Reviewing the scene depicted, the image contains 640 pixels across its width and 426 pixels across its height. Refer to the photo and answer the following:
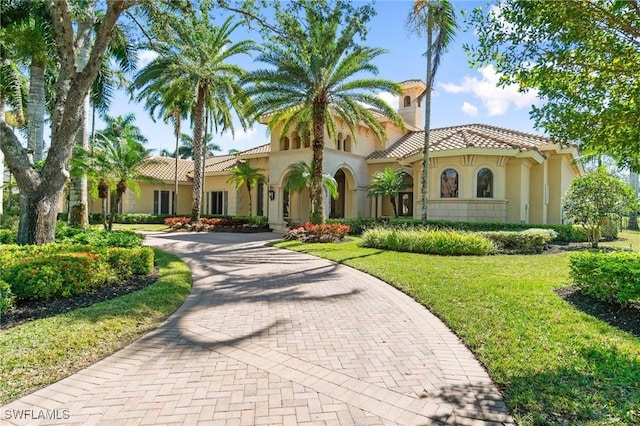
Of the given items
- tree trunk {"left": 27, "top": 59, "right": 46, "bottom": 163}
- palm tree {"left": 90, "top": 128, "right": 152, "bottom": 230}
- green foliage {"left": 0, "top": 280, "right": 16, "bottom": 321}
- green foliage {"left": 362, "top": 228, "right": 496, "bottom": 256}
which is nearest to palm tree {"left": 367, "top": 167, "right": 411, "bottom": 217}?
green foliage {"left": 362, "top": 228, "right": 496, "bottom": 256}

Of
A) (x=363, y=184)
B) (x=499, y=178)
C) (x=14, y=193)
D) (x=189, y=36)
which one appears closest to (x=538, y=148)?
(x=499, y=178)

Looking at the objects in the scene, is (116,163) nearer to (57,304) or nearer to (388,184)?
(57,304)

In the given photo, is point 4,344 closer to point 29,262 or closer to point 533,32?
point 29,262

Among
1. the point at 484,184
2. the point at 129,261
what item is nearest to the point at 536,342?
the point at 129,261

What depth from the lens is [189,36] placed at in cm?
1217

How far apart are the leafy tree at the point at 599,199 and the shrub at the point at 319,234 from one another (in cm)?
1039

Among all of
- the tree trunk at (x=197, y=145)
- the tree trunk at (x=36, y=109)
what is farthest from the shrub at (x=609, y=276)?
the tree trunk at (x=197, y=145)

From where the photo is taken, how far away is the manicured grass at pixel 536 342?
143 inches

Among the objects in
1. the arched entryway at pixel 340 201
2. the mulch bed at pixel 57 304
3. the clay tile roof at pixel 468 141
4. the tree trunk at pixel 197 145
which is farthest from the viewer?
the arched entryway at pixel 340 201

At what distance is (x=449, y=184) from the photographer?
67.6 feet

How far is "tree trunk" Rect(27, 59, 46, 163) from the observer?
14516mm

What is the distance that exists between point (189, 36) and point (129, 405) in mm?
11681

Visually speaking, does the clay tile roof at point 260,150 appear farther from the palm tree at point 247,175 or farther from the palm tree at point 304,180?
the palm tree at point 304,180

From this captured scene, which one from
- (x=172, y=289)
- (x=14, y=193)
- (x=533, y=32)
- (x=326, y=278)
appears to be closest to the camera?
(x=533, y=32)
